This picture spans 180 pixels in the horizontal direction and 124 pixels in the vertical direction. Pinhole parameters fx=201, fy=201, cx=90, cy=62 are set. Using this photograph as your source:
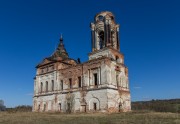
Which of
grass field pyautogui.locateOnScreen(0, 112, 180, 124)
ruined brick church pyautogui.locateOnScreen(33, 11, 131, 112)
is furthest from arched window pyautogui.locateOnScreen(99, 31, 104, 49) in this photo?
grass field pyautogui.locateOnScreen(0, 112, 180, 124)

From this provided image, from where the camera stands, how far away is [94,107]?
24969mm

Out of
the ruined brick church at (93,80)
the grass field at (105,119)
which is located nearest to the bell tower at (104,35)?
the ruined brick church at (93,80)

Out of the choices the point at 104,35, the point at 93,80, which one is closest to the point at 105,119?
the point at 93,80

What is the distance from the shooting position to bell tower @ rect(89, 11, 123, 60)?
28.0 meters

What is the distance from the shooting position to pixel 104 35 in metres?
28.5

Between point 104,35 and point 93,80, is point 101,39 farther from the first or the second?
point 93,80

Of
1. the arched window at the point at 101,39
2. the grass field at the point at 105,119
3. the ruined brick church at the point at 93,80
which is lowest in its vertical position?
the grass field at the point at 105,119

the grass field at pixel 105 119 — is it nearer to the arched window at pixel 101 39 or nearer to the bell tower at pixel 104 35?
the bell tower at pixel 104 35

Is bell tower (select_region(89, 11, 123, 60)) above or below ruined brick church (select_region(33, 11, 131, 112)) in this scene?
above

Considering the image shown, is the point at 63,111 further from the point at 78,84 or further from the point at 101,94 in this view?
the point at 101,94

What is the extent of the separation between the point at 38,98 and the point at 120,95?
46.4 ft

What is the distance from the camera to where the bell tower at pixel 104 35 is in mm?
27984

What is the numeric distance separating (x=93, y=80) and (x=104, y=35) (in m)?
6.75

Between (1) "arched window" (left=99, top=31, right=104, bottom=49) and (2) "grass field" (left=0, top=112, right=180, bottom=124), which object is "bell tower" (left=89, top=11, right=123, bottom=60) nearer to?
(1) "arched window" (left=99, top=31, right=104, bottom=49)
